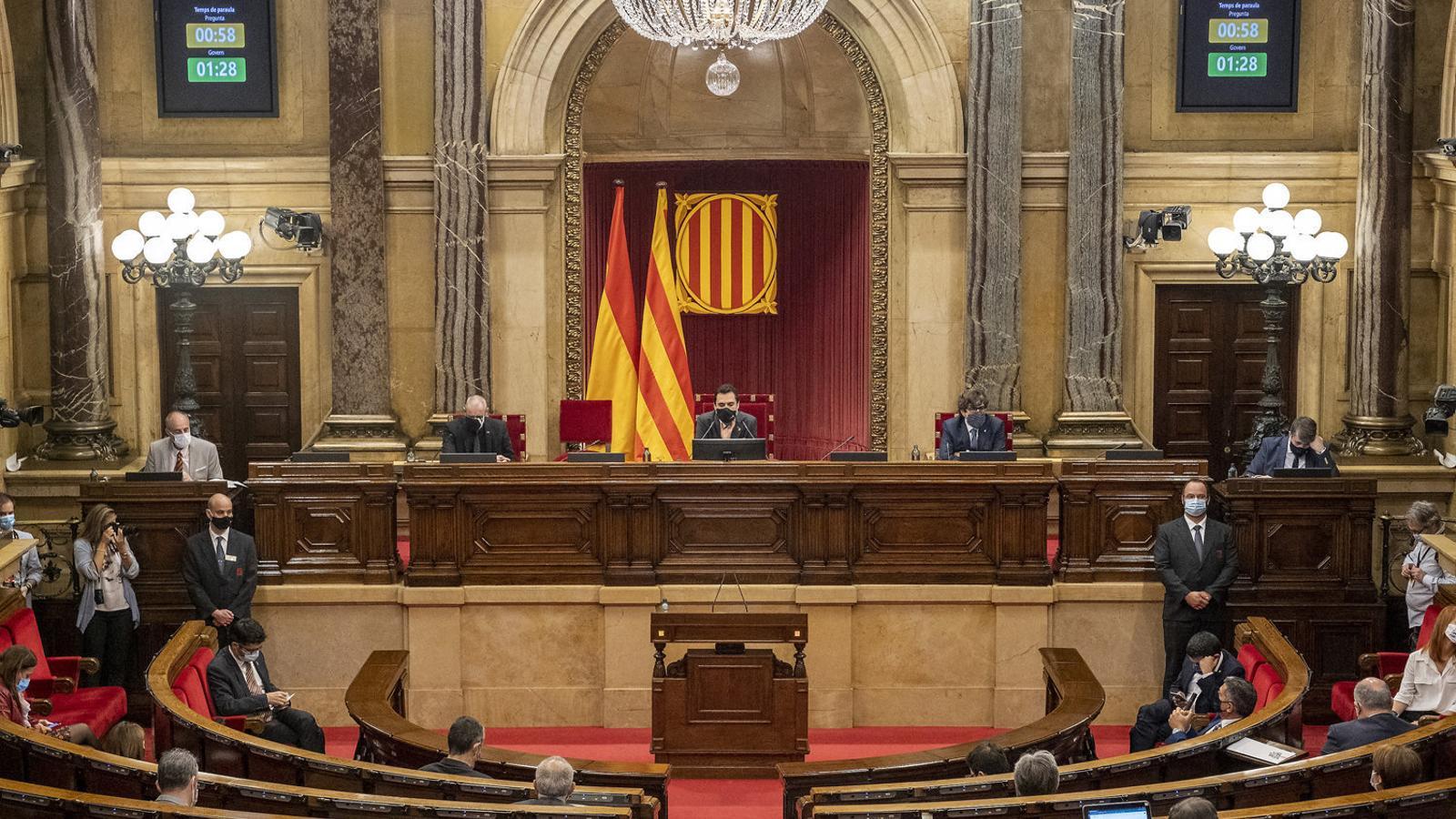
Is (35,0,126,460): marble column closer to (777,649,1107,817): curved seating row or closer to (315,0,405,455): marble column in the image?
(315,0,405,455): marble column

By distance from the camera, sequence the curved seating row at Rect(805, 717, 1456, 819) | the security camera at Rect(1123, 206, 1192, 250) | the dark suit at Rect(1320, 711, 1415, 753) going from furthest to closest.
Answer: the security camera at Rect(1123, 206, 1192, 250) < the dark suit at Rect(1320, 711, 1415, 753) < the curved seating row at Rect(805, 717, 1456, 819)

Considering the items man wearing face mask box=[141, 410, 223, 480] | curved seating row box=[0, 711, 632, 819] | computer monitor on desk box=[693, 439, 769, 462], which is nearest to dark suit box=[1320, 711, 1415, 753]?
curved seating row box=[0, 711, 632, 819]

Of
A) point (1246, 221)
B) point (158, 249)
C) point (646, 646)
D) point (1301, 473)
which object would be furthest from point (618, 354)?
point (1301, 473)

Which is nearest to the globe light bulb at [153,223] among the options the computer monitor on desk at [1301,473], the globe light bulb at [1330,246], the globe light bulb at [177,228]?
the globe light bulb at [177,228]

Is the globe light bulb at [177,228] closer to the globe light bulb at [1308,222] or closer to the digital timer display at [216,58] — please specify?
the digital timer display at [216,58]

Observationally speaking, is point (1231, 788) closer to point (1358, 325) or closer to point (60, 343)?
point (1358, 325)

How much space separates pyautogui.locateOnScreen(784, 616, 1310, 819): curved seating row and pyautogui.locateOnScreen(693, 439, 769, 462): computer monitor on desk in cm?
312

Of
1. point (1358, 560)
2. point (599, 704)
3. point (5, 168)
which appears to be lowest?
point (599, 704)

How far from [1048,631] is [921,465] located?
1.21m

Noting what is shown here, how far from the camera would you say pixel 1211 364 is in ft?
48.9

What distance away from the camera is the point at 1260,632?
10469mm

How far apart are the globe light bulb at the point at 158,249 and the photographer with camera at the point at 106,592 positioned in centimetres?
253

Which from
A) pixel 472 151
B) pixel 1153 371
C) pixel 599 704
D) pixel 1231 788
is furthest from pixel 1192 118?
pixel 1231 788

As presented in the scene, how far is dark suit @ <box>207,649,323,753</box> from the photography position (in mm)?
9984
